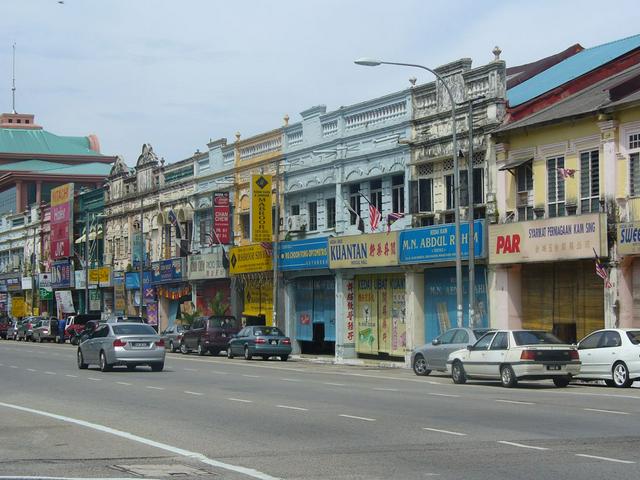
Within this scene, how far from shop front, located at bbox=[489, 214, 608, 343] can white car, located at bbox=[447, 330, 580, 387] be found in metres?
5.86

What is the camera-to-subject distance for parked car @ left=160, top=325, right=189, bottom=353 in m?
53.9

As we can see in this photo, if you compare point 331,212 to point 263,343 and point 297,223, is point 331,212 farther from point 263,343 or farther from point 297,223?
point 263,343

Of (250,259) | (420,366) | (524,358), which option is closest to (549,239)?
(420,366)

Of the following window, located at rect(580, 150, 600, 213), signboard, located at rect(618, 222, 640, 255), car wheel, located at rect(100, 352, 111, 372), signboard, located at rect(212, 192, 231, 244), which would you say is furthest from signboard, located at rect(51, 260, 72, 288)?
signboard, located at rect(618, 222, 640, 255)

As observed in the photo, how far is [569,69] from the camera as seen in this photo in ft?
133

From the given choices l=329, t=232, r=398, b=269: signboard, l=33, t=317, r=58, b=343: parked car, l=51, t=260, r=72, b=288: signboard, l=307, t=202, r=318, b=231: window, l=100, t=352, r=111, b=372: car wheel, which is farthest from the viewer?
l=51, t=260, r=72, b=288: signboard

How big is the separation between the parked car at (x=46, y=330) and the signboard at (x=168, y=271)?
932 centimetres

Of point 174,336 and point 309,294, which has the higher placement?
point 309,294

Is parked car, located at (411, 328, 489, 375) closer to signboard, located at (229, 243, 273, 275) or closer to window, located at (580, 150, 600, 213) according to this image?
window, located at (580, 150, 600, 213)

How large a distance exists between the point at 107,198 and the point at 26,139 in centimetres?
5106

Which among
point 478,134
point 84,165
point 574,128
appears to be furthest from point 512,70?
point 84,165

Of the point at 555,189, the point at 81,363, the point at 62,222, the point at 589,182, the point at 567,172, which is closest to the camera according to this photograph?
the point at 589,182

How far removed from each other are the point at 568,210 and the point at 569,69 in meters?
8.94

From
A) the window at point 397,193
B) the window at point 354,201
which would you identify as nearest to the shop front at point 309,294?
the window at point 354,201
